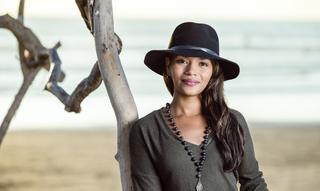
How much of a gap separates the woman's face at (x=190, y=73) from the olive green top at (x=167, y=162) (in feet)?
0.47

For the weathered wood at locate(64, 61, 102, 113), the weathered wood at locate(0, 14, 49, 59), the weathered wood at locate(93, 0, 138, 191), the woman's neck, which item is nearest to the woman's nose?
the woman's neck

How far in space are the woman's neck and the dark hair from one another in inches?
1.0

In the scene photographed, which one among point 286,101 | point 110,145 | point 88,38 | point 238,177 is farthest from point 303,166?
point 88,38

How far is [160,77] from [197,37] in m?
9.68

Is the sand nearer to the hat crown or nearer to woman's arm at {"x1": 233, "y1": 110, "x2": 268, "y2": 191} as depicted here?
woman's arm at {"x1": 233, "y1": 110, "x2": 268, "y2": 191}

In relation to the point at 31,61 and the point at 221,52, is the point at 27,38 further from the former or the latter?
the point at 221,52

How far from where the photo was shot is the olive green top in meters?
1.21

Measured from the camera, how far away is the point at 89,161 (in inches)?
191

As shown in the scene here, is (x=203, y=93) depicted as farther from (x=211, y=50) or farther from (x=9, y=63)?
(x=9, y=63)

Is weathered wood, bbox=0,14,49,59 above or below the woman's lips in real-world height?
above

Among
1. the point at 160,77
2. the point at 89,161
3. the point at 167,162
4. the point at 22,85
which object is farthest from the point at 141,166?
the point at 160,77

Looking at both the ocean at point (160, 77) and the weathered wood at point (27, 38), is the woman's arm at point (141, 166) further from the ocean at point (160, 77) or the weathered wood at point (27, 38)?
the ocean at point (160, 77)

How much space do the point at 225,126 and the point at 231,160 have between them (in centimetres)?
13

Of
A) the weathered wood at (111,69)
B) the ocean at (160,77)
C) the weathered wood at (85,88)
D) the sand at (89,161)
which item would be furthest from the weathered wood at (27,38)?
the ocean at (160,77)
